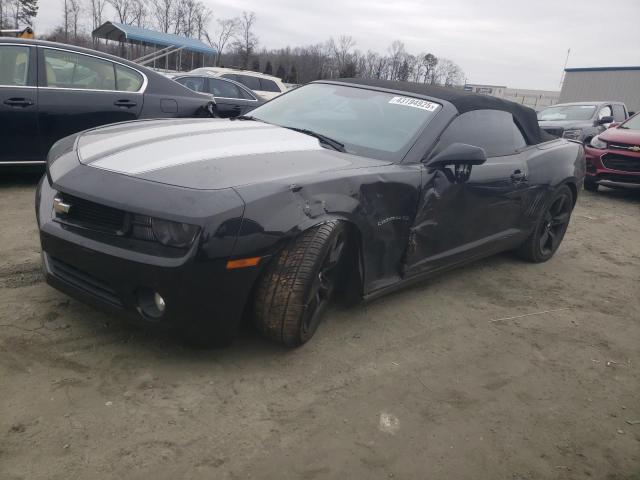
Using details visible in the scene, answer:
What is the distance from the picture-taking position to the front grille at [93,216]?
225cm

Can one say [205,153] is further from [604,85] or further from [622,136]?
[604,85]

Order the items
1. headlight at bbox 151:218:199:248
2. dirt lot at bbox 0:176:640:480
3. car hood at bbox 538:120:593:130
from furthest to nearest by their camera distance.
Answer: car hood at bbox 538:120:593:130 < headlight at bbox 151:218:199:248 < dirt lot at bbox 0:176:640:480

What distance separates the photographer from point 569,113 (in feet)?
38.3

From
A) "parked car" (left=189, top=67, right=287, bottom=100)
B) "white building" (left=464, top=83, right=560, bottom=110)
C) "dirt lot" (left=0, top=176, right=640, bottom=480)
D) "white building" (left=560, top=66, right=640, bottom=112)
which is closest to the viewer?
"dirt lot" (left=0, top=176, right=640, bottom=480)

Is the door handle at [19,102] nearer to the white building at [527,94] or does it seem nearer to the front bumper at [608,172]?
the front bumper at [608,172]

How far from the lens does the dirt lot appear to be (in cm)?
194

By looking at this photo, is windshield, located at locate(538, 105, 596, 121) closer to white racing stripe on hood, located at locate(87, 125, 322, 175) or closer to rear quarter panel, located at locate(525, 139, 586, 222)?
rear quarter panel, located at locate(525, 139, 586, 222)

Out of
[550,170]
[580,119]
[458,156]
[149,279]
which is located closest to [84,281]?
[149,279]

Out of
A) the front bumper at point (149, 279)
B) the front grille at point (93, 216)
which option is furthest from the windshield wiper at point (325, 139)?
the front grille at point (93, 216)

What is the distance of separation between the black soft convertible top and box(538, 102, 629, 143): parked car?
253 inches

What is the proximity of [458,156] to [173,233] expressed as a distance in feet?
5.80

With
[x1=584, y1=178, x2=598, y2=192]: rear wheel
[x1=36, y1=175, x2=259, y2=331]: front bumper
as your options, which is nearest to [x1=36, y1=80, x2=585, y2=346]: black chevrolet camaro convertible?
[x1=36, y1=175, x2=259, y2=331]: front bumper

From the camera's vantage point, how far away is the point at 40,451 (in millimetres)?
1839

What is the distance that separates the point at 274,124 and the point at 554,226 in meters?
2.93
